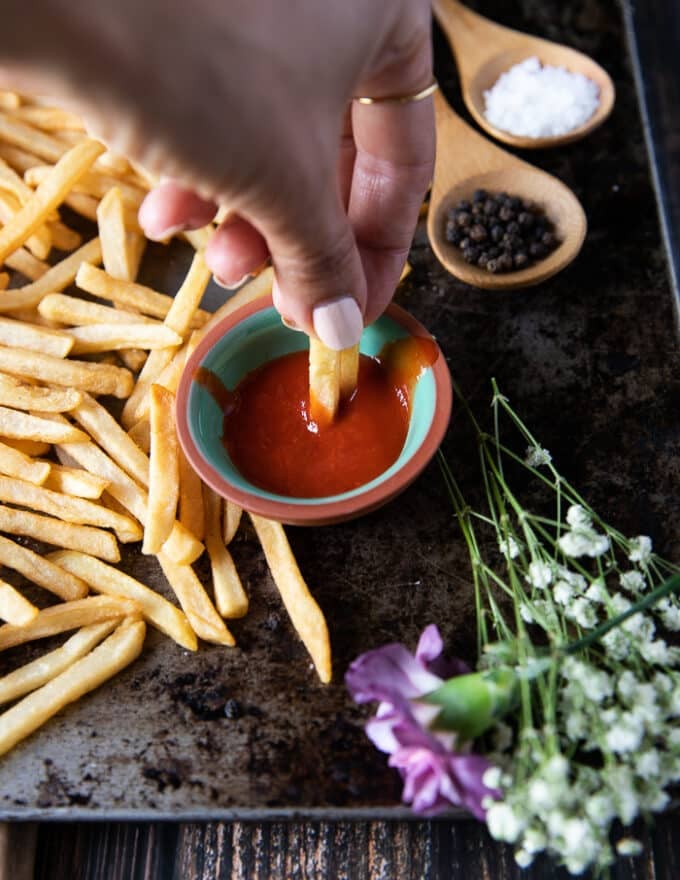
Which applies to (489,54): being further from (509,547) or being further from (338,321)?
(509,547)

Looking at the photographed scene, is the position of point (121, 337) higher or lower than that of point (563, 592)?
higher

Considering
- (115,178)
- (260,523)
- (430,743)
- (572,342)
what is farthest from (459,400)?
(115,178)

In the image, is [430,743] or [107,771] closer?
[430,743]

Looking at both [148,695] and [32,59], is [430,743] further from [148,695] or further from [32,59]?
[32,59]

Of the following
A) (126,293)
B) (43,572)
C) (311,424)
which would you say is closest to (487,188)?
(311,424)

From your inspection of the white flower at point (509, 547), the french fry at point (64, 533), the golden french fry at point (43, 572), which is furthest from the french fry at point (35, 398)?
the white flower at point (509, 547)

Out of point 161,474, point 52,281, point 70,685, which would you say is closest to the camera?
point 70,685
